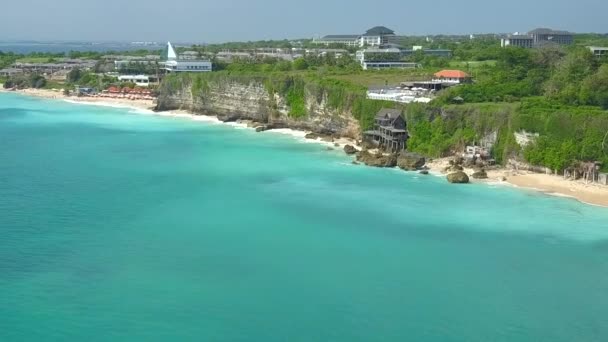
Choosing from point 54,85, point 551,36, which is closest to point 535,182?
point 551,36

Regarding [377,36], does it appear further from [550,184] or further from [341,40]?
[550,184]

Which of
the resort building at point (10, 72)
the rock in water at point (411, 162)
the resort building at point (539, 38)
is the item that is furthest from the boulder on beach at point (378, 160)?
the resort building at point (10, 72)

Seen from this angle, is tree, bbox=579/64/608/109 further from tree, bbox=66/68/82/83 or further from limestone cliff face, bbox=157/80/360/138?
tree, bbox=66/68/82/83

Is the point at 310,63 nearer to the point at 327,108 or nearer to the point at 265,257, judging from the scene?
the point at 327,108

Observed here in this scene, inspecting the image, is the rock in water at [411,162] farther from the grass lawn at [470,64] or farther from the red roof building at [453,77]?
the grass lawn at [470,64]

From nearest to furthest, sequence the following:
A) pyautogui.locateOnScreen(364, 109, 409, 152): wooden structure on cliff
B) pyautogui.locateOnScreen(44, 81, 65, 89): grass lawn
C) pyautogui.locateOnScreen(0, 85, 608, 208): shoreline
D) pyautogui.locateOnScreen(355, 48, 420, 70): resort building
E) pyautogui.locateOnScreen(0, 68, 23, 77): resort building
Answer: pyautogui.locateOnScreen(0, 85, 608, 208): shoreline, pyautogui.locateOnScreen(364, 109, 409, 152): wooden structure on cliff, pyautogui.locateOnScreen(355, 48, 420, 70): resort building, pyautogui.locateOnScreen(44, 81, 65, 89): grass lawn, pyautogui.locateOnScreen(0, 68, 23, 77): resort building

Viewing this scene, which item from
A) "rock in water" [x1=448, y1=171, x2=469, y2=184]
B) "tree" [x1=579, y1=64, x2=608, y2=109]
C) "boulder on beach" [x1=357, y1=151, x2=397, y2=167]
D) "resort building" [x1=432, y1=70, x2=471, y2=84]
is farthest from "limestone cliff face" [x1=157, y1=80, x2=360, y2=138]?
"tree" [x1=579, y1=64, x2=608, y2=109]

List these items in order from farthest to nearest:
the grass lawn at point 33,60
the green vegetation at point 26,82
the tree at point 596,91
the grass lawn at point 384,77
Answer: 1. the grass lawn at point 33,60
2. the green vegetation at point 26,82
3. the grass lawn at point 384,77
4. the tree at point 596,91
